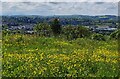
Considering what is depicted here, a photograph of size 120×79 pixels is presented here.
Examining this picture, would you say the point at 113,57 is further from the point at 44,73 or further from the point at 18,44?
the point at 18,44

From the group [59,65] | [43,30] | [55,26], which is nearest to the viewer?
[59,65]

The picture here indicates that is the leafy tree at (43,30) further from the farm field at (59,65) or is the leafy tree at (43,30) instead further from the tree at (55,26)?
the farm field at (59,65)

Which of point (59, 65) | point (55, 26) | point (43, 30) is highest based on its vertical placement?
point (59, 65)

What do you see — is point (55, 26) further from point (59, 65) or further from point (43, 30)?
point (59, 65)

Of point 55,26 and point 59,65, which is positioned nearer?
point 59,65

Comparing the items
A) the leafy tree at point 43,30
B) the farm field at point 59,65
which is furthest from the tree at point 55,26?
the farm field at point 59,65

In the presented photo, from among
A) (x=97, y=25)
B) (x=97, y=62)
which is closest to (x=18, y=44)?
(x=97, y=62)

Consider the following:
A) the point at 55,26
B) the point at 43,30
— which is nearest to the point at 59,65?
the point at 55,26

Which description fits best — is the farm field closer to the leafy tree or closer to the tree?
the leafy tree

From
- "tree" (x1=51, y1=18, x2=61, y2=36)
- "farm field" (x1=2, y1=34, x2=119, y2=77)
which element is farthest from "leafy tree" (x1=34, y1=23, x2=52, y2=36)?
"farm field" (x1=2, y1=34, x2=119, y2=77)

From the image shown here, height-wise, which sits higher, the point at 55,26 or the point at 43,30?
the point at 55,26

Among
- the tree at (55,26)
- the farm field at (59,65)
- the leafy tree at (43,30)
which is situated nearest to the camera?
the farm field at (59,65)

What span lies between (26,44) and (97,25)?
127 feet

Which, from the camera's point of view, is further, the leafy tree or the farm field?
the leafy tree
